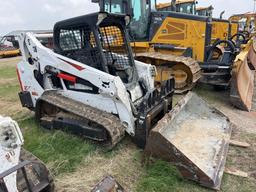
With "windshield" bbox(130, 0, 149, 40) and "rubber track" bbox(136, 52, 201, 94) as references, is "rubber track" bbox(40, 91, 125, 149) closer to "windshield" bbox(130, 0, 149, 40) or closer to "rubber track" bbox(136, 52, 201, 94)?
"rubber track" bbox(136, 52, 201, 94)

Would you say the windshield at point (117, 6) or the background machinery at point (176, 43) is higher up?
the windshield at point (117, 6)

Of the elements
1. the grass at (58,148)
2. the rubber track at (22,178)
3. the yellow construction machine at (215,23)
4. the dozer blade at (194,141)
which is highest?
the yellow construction machine at (215,23)

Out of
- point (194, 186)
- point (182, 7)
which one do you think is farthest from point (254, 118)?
point (182, 7)

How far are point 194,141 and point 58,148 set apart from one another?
1.93 meters

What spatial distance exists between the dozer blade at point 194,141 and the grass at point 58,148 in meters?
0.99

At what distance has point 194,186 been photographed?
2793 mm

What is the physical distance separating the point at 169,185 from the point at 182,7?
903 centimetres

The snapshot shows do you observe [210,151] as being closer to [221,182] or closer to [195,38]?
[221,182]

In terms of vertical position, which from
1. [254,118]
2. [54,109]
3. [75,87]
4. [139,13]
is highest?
[139,13]

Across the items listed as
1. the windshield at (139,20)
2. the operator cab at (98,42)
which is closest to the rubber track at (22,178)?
the operator cab at (98,42)

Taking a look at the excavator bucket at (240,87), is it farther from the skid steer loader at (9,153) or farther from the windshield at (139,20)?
the skid steer loader at (9,153)

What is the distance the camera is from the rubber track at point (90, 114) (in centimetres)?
325

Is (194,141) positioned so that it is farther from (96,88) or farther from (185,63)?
(185,63)

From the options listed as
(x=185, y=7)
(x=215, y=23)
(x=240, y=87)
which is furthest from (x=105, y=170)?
(x=185, y=7)
